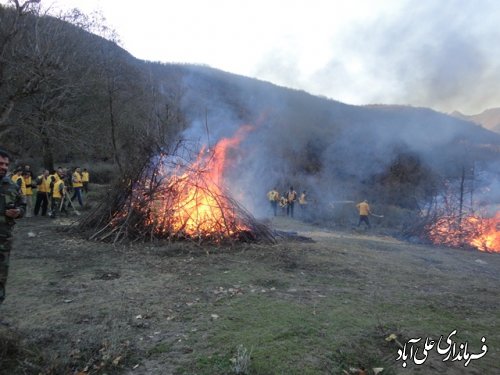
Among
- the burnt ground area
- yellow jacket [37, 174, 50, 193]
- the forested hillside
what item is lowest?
the burnt ground area

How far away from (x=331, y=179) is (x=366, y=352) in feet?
101

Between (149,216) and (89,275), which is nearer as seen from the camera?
(89,275)

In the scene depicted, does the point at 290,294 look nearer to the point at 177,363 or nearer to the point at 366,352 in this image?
the point at 366,352

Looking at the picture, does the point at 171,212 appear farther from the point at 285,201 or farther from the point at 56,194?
the point at 285,201

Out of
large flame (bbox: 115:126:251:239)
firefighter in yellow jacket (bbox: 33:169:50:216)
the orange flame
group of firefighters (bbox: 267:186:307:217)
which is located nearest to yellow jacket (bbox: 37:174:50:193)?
firefighter in yellow jacket (bbox: 33:169:50:216)

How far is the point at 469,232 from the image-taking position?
13.6 metres

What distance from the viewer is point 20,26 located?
16125 millimetres

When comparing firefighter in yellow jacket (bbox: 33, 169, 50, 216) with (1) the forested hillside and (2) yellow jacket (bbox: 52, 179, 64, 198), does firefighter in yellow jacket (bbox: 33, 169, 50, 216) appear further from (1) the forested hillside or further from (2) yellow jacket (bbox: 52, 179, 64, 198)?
(1) the forested hillside

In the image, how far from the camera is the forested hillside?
1606 cm

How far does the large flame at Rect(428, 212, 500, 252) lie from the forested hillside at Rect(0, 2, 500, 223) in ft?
3.88

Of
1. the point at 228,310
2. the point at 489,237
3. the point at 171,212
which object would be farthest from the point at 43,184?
the point at 489,237

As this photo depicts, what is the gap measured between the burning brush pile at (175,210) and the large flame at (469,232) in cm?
745

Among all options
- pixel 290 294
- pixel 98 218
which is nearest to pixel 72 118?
pixel 98 218

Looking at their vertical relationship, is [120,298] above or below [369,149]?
below
